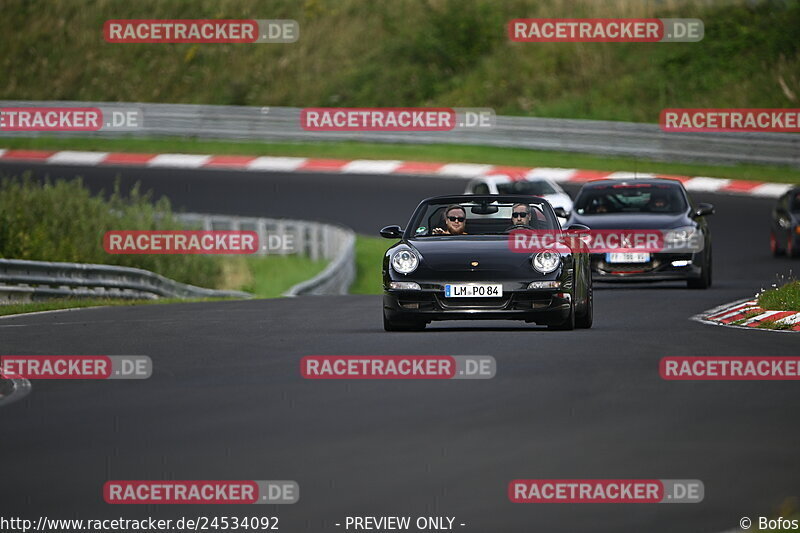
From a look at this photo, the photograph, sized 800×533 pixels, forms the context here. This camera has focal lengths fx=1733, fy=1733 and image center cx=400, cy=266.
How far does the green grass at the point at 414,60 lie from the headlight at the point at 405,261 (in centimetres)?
3013

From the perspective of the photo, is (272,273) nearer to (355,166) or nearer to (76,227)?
(76,227)

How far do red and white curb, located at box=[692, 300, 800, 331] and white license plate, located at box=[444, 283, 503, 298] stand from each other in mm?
2511

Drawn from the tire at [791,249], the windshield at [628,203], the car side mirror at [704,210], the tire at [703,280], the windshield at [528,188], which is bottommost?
the tire at [703,280]

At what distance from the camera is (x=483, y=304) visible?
1416cm

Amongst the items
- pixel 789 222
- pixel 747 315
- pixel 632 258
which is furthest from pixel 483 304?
pixel 789 222

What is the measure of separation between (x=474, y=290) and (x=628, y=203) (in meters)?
8.92

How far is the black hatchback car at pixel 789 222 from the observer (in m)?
26.3

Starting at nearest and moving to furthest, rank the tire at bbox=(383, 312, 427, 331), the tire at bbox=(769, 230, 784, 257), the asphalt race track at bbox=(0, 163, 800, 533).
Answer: the asphalt race track at bbox=(0, 163, 800, 533) < the tire at bbox=(383, 312, 427, 331) < the tire at bbox=(769, 230, 784, 257)

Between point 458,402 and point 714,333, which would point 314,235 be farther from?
point 458,402

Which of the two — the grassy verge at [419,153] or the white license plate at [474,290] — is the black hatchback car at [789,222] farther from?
the white license plate at [474,290]

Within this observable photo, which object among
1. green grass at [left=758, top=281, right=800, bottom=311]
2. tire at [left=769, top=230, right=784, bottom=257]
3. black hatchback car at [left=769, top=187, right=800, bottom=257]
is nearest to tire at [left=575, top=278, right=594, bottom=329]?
green grass at [left=758, top=281, right=800, bottom=311]

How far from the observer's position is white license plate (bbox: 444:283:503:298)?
556 inches

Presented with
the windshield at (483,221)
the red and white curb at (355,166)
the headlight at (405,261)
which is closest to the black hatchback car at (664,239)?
the windshield at (483,221)

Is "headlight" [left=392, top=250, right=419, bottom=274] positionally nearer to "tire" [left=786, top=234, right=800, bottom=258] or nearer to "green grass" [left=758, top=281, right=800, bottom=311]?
"green grass" [left=758, top=281, right=800, bottom=311]
